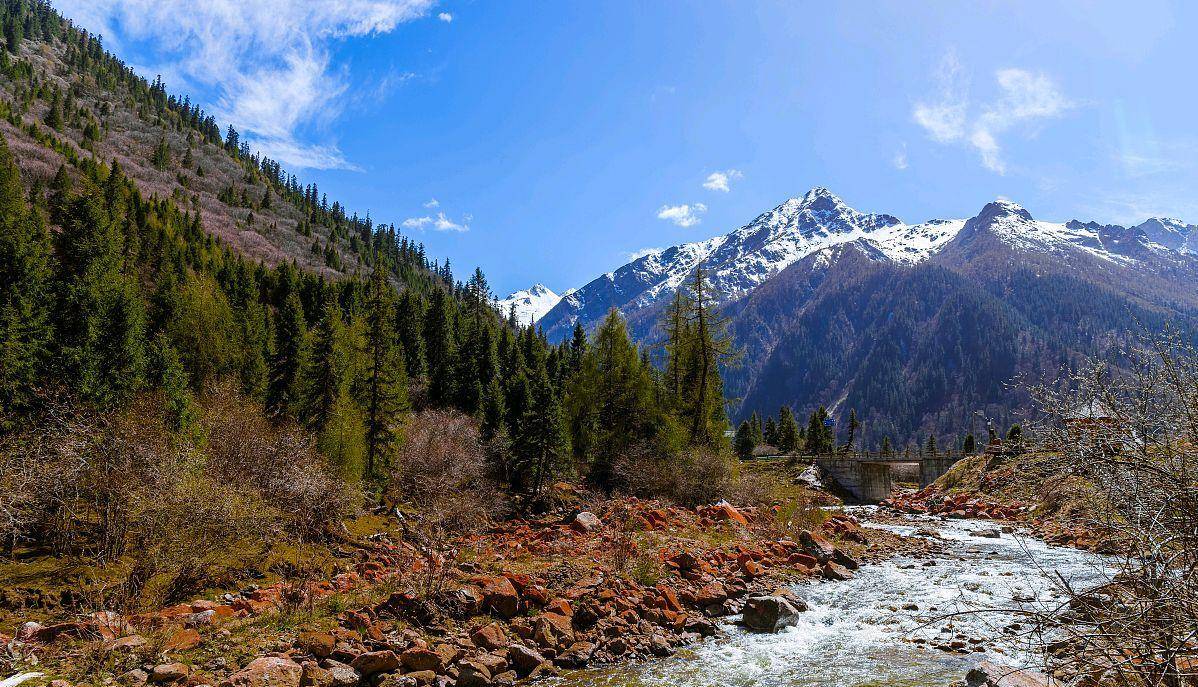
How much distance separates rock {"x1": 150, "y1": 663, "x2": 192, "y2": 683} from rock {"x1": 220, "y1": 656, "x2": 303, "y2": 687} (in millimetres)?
725

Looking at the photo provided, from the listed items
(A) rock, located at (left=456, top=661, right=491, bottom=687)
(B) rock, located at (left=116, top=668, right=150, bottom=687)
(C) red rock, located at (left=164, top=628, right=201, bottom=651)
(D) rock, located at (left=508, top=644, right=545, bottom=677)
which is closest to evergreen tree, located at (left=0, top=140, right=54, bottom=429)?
(C) red rock, located at (left=164, top=628, right=201, bottom=651)

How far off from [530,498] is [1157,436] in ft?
104

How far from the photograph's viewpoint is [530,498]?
1356 inches

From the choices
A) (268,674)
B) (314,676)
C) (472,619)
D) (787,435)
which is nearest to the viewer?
(268,674)

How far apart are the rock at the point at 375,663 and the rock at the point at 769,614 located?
8.14m

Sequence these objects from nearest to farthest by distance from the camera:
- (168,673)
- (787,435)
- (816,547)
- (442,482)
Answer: (168,673)
(816,547)
(442,482)
(787,435)

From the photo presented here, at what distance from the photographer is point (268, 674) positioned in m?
9.13

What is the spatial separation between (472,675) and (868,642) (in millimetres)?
8671

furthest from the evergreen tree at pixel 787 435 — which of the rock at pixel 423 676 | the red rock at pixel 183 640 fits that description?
the red rock at pixel 183 640

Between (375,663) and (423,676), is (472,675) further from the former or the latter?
(375,663)

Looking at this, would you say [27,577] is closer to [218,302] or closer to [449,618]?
[449,618]

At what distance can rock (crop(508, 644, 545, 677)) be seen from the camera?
35.5 ft

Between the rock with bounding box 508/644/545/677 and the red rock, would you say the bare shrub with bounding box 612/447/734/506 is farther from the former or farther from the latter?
the red rock

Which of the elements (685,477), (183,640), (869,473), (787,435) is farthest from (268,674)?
(787,435)
